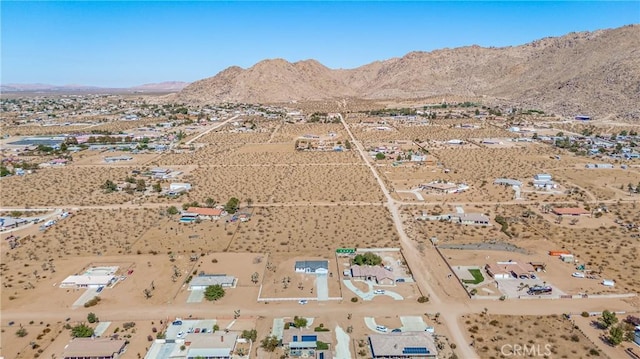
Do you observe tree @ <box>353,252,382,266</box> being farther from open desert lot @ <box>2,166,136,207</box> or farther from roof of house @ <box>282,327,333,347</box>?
open desert lot @ <box>2,166,136,207</box>

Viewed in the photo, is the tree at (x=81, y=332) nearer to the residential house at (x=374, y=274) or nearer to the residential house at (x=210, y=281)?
the residential house at (x=210, y=281)

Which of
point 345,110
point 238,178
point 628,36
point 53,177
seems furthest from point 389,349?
point 628,36

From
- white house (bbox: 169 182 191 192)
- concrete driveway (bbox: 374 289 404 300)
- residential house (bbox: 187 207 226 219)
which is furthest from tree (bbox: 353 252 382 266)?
white house (bbox: 169 182 191 192)

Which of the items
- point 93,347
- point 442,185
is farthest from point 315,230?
point 93,347

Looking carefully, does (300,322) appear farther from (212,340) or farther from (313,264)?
(313,264)

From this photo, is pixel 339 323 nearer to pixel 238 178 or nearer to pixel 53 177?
pixel 238 178

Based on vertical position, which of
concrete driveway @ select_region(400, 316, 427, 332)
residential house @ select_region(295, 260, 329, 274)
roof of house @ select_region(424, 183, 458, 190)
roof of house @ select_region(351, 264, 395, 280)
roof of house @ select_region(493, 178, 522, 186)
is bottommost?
concrete driveway @ select_region(400, 316, 427, 332)

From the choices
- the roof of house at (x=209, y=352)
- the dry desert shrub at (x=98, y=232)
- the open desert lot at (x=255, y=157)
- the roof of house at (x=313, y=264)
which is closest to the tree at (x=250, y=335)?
the roof of house at (x=209, y=352)
